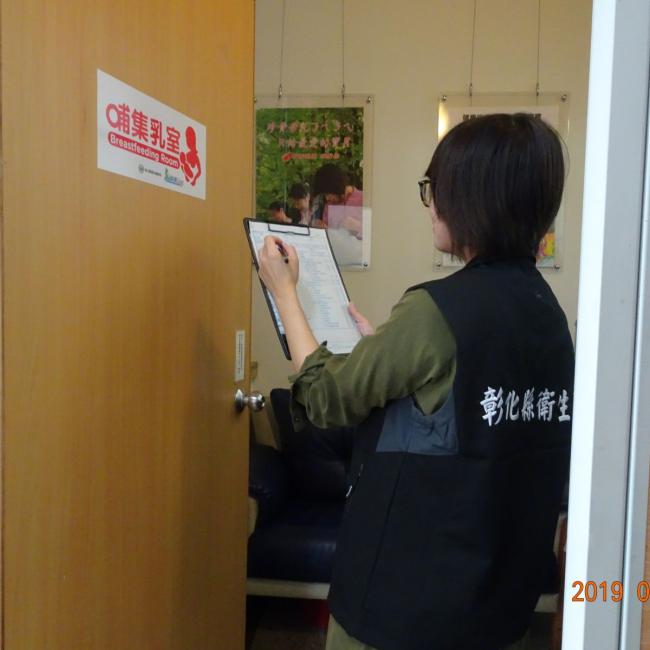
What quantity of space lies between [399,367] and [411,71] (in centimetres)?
231

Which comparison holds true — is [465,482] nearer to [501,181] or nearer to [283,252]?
[501,181]

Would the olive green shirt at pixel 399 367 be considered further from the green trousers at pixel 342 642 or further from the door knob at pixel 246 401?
the door knob at pixel 246 401

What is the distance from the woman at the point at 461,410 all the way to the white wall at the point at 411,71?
191 centimetres

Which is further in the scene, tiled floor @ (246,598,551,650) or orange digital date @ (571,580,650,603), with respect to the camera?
tiled floor @ (246,598,551,650)

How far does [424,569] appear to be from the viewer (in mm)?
896

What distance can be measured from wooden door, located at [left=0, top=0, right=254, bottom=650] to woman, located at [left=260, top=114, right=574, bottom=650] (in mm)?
358

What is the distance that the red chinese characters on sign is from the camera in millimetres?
1037

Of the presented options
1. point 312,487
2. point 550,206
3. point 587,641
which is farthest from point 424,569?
point 312,487

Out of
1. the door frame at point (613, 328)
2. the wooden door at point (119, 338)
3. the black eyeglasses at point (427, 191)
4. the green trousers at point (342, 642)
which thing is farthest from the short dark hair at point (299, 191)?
the door frame at point (613, 328)

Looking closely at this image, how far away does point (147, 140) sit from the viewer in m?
1.13

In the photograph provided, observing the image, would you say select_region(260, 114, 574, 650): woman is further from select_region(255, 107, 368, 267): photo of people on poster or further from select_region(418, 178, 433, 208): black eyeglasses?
select_region(255, 107, 368, 267): photo of people on poster

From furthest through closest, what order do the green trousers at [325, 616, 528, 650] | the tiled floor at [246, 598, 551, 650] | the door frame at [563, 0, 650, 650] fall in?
the tiled floor at [246, 598, 551, 650] → the green trousers at [325, 616, 528, 650] → the door frame at [563, 0, 650, 650]

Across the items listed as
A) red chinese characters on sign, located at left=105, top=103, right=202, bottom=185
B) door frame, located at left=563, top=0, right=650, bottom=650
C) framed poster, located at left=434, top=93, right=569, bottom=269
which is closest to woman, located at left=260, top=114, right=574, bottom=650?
door frame, located at left=563, top=0, right=650, bottom=650

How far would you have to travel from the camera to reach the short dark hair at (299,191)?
2.86m
